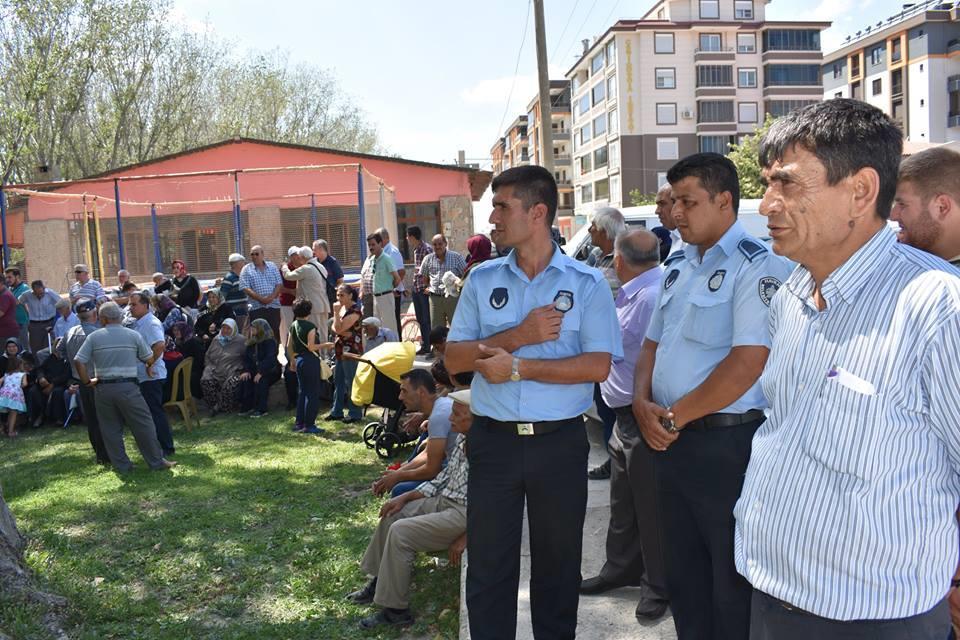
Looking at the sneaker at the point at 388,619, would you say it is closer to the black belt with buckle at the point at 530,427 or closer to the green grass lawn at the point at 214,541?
the green grass lawn at the point at 214,541

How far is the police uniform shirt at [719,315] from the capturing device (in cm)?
276

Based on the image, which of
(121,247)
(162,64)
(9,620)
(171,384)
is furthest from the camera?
(162,64)

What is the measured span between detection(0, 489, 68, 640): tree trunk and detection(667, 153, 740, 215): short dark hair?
4179 mm

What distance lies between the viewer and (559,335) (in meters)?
3.21

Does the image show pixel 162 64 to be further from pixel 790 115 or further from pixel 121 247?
pixel 790 115

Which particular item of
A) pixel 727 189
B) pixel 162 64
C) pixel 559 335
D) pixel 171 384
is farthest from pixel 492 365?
pixel 162 64

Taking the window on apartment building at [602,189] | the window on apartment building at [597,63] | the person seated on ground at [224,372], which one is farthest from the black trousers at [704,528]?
the window on apartment building at [597,63]

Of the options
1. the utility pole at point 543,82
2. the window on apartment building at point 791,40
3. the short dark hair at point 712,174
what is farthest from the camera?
the window on apartment building at point 791,40

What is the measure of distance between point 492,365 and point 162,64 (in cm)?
3359

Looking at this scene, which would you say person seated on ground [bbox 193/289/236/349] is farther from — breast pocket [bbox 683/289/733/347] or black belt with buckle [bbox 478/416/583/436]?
breast pocket [bbox 683/289/733/347]

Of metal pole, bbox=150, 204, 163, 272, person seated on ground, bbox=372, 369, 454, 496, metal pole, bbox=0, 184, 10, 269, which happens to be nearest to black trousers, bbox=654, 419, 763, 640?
person seated on ground, bbox=372, 369, 454, 496

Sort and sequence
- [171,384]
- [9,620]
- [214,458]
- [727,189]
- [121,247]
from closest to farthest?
1. [727,189]
2. [9,620]
3. [214,458]
4. [171,384]
5. [121,247]

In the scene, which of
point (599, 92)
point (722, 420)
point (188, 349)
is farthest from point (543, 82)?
point (599, 92)

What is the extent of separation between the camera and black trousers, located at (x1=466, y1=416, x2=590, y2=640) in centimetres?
323
